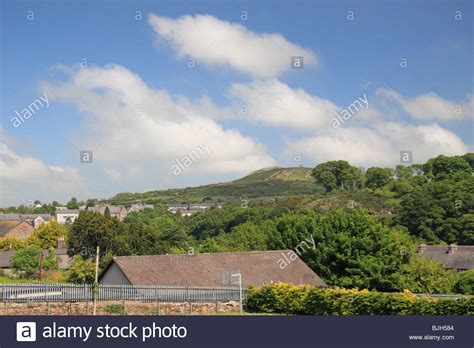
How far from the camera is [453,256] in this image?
211 ft

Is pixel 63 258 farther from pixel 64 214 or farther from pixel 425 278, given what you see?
pixel 64 214

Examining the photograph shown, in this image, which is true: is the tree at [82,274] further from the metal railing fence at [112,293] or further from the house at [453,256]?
the house at [453,256]

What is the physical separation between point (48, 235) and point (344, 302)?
229 ft

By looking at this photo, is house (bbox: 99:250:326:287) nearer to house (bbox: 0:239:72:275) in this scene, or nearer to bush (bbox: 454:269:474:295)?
bush (bbox: 454:269:474:295)

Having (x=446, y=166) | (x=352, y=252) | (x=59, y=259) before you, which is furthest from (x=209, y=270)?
(x=446, y=166)

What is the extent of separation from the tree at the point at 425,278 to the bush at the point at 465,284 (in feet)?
1.45

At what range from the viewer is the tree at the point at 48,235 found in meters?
89.9

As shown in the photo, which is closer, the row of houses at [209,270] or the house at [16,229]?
the row of houses at [209,270]

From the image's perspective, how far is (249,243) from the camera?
5909 centimetres

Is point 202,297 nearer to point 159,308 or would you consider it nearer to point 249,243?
point 159,308

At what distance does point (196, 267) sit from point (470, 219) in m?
56.6

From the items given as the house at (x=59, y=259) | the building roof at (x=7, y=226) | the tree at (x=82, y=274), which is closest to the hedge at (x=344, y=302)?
the tree at (x=82, y=274)

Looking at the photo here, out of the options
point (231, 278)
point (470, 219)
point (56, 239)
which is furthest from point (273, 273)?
point (56, 239)

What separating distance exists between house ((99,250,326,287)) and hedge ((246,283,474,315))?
13.2 ft
